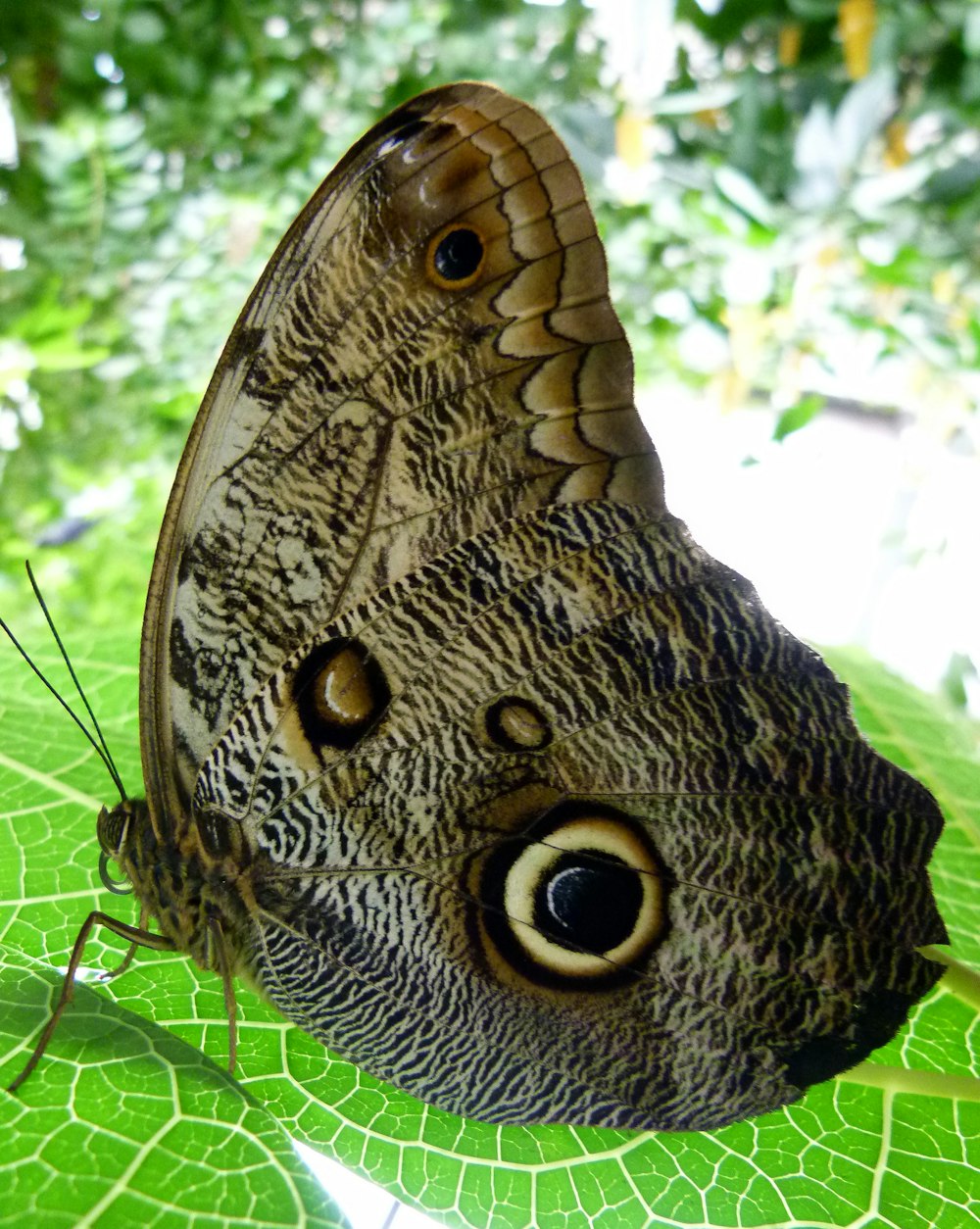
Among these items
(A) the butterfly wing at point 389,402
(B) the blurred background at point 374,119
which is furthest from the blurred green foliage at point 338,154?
(A) the butterfly wing at point 389,402

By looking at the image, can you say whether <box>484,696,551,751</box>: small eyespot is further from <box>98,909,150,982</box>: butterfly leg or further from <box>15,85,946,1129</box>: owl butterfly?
<box>98,909,150,982</box>: butterfly leg

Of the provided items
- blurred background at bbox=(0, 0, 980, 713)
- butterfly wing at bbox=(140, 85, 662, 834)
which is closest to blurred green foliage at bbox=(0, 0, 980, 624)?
blurred background at bbox=(0, 0, 980, 713)

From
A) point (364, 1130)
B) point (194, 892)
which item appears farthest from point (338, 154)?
point (364, 1130)

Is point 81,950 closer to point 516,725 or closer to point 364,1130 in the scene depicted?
point 364,1130

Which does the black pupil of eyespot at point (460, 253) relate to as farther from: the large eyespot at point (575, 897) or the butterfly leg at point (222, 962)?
the butterfly leg at point (222, 962)

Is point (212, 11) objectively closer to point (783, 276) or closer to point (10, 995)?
point (783, 276)

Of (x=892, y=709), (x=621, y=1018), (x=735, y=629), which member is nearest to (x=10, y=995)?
(x=621, y=1018)
